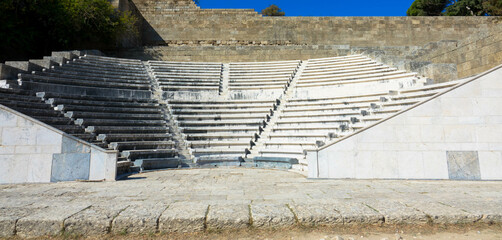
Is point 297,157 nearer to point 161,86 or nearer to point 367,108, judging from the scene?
point 367,108

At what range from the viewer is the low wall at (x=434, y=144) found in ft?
17.3

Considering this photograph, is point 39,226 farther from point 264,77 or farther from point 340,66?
point 340,66

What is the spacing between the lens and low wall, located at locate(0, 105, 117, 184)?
530 cm

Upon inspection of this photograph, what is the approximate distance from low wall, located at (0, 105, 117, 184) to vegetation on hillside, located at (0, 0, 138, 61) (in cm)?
1008

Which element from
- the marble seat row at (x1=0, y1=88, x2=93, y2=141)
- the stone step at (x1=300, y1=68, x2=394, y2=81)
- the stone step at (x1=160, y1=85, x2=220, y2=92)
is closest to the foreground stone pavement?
the marble seat row at (x1=0, y1=88, x2=93, y2=141)

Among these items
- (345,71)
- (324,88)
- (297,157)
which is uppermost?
(345,71)

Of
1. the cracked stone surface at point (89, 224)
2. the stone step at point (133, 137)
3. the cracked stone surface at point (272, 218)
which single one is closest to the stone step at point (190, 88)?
the stone step at point (133, 137)

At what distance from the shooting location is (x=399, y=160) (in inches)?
215

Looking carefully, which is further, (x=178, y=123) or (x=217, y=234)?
(x=178, y=123)

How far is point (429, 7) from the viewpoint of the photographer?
96.9 ft

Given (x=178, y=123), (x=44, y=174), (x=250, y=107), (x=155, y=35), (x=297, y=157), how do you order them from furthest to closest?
(x=155, y=35) < (x=250, y=107) < (x=178, y=123) < (x=297, y=157) < (x=44, y=174)

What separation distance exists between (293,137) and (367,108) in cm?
254

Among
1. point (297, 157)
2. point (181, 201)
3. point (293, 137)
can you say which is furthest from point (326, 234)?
point (293, 137)

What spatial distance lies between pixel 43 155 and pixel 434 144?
842cm
